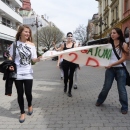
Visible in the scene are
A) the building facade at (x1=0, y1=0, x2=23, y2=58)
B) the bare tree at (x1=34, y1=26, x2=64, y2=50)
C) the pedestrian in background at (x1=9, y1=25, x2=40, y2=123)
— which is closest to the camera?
the pedestrian in background at (x1=9, y1=25, x2=40, y2=123)

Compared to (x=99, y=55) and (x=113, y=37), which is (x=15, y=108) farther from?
(x=113, y=37)

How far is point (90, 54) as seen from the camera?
205 inches

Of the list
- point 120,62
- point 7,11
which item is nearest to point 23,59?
point 120,62

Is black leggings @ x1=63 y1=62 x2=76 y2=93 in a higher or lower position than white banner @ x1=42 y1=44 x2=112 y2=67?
lower

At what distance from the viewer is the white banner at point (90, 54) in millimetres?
4938

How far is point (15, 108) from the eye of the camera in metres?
5.17

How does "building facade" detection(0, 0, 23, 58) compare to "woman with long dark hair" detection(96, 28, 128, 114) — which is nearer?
"woman with long dark hair" detection(96, 28, 128, 114)

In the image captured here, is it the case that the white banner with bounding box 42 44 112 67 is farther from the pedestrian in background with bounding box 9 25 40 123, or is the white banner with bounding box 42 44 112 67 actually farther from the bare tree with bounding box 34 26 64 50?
the bare tree with bounding box 34 26 64 50

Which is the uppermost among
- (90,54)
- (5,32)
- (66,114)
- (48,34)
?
(48,34)

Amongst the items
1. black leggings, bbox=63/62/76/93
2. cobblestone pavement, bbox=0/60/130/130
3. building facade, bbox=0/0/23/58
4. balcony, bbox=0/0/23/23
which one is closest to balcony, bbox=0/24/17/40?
building facade, bbox=0/0/23/58

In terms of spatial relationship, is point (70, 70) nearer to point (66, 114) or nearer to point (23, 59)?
point (66, 114)

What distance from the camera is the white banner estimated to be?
4938mm

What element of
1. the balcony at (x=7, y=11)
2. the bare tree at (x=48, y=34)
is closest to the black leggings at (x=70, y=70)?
the balcony at (x=7, y=11)

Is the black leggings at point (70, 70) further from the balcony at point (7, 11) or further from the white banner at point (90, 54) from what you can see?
the balcony at point (7, 11)
